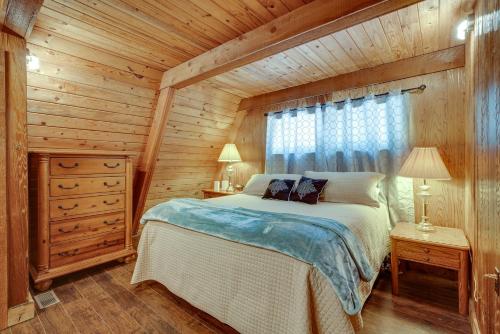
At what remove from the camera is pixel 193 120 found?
3260mm

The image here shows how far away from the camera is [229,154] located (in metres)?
3.67

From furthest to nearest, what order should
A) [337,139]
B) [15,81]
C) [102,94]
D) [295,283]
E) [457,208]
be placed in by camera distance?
[337,139], [102,94], [457,208], [15,81], [295,283]

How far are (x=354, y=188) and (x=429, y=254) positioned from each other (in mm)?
778

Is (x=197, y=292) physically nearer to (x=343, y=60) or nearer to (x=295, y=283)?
(x=295, y=283)

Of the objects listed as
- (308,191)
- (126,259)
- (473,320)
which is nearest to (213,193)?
(126,259)

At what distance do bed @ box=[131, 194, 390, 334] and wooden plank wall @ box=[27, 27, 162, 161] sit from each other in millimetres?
1203

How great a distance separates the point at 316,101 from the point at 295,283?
2.41 m

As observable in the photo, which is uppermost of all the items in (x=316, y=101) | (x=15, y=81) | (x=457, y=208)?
(x=316, y=101)

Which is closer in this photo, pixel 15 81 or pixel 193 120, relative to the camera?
pixel 15 81

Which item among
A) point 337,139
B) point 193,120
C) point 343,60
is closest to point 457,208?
point 337,139

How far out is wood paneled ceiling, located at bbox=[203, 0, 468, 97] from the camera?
5.74 feet

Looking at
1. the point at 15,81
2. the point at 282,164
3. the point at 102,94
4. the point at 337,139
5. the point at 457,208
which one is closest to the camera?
the point at 15,81

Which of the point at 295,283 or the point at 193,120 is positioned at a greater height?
the point at 193,120

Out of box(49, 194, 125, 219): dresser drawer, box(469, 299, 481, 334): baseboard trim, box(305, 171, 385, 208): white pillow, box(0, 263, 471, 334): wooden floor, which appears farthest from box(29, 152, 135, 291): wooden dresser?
box(469, 299, 481, 334): baseboard trim
